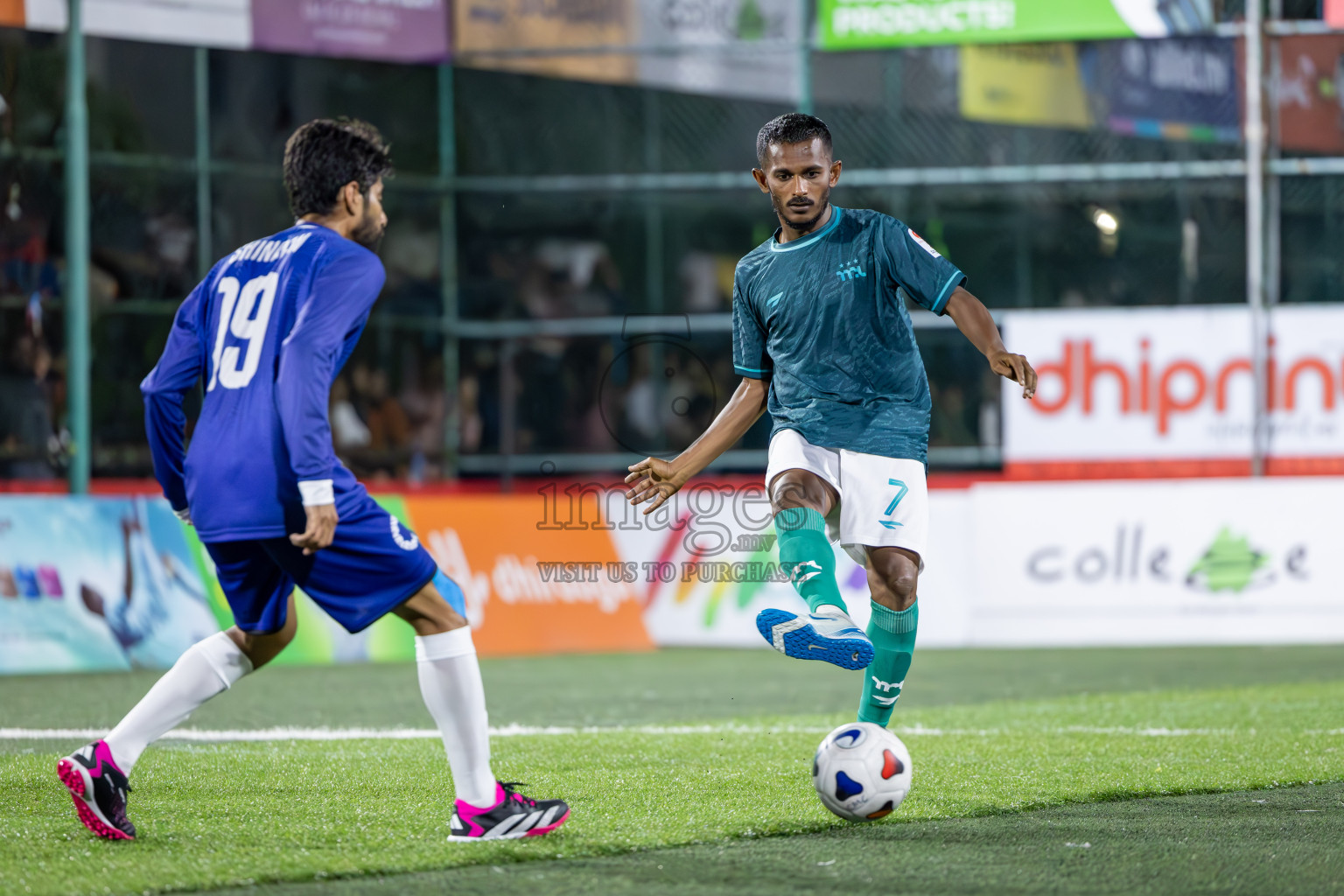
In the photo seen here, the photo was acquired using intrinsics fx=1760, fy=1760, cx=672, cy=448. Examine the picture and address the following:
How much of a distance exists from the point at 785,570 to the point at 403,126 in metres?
15.3

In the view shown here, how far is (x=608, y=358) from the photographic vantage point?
A: 770 inches

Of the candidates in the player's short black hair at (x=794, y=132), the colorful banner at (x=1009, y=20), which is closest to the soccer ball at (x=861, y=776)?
the player's short black hair at (x=794, y=132)

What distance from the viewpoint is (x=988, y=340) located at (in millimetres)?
5234

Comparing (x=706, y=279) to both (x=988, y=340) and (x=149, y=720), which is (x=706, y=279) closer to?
(x=988, y=340)

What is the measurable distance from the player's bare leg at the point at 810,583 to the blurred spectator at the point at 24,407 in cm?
1192

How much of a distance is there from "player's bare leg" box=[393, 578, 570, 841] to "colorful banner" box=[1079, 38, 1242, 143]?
51.2 feet

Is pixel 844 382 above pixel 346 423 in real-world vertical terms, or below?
above

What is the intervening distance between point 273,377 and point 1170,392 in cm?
1396

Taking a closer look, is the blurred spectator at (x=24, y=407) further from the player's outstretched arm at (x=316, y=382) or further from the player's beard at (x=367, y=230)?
the player's outstretched arm at (x=316, y=382)

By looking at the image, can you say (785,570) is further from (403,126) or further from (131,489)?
(403,126)

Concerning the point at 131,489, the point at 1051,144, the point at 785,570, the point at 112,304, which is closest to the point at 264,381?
the point at 785,570

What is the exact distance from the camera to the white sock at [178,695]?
479 cm

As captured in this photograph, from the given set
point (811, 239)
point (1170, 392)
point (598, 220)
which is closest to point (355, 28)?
point (598, 220)

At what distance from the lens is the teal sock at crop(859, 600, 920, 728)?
5707mm
